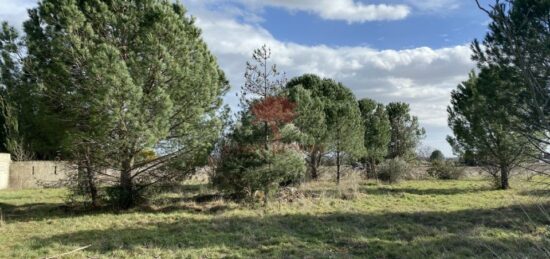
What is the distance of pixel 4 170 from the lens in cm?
1845

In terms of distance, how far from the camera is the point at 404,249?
755 cm

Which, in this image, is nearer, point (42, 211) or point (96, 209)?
point (42, 211)

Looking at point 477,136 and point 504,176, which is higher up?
point 477,136

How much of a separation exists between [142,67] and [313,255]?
6528mm

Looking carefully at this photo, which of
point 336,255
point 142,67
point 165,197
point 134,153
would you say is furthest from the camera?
point 165,197

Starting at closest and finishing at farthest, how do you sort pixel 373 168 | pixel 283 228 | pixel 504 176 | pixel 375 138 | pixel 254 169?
pixel 283 228, pixel 254 169, pixel 504 176, pixel 373 168, pixel 375 138

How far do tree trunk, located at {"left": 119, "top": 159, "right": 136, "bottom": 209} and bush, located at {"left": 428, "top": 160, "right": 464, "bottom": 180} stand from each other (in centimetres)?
1948

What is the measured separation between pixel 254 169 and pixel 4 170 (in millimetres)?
12706

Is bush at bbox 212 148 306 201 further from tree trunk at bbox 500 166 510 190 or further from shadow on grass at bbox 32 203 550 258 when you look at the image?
tree trunk at bbox 500 166 510 190

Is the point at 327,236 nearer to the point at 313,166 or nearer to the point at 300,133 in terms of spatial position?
the point at 300,133

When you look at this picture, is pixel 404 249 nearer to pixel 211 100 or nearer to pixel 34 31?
pixel 211 100

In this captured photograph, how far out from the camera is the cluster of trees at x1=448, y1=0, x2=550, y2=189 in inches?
62.0

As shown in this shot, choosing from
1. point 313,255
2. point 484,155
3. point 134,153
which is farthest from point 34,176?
point 484,155

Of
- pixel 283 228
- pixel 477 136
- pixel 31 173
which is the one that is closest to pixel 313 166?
pixel 477 136
